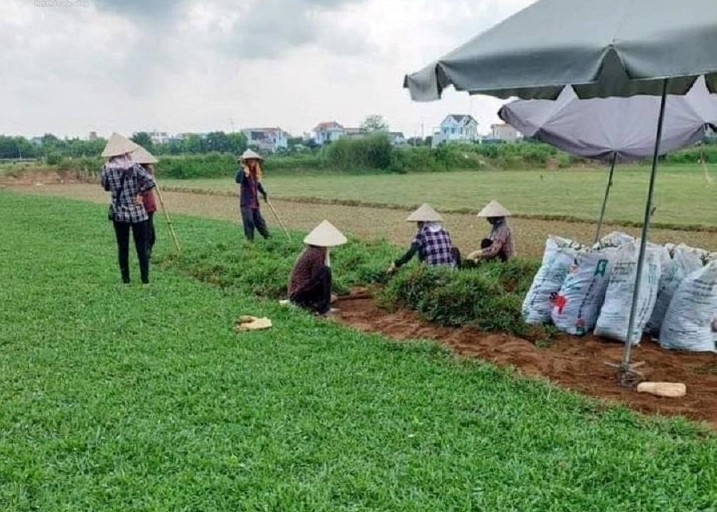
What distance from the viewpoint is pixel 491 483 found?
269 centimetres

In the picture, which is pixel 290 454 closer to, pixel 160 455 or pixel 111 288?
pixel 160 455

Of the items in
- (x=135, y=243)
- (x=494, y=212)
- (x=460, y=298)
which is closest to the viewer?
(x=460, y=298)

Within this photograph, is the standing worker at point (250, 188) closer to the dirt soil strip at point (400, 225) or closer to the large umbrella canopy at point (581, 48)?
the dirt soil strip at point (400, 225)

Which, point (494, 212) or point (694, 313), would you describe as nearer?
point (694, 313)

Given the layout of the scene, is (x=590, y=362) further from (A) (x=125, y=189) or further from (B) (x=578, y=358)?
(A) (x=125, y=189)

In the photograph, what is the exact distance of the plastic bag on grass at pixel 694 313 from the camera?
4.37 metres

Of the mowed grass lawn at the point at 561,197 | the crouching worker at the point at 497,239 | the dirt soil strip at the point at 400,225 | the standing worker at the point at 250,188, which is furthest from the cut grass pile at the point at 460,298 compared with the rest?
the mowed grass lawn at the point at 561,197

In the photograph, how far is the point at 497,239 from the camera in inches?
274

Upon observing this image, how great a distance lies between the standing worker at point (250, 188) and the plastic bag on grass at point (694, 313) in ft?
22.1

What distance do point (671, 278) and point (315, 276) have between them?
272cm

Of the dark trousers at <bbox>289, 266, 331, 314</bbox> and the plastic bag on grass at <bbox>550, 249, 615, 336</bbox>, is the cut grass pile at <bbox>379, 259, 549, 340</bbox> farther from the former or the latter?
the dark trousers at <bbox>289, 266, 331, 314</bbox>

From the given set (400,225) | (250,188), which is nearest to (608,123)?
(250,188)

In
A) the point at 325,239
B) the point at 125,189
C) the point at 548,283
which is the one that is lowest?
the point at 548,283

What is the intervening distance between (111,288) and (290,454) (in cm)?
446
